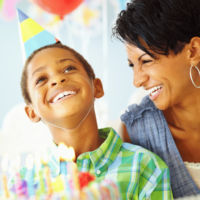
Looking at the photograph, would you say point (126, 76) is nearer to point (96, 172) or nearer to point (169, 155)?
point (169, 155)

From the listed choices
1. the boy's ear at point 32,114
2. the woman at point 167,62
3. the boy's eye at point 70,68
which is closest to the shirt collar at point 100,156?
the boy's ear at point 32,114

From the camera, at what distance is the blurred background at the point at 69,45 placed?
1996mm

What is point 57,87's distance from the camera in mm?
1171

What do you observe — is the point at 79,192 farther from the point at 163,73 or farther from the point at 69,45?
the point at 69,45

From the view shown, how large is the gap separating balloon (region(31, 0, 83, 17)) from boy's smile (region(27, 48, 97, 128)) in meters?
0.80

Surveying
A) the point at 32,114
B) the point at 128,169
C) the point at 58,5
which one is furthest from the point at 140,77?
the point at 58,5

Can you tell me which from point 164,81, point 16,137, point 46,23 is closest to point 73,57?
point 164,81

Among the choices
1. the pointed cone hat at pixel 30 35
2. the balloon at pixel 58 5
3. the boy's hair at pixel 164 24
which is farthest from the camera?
the balloon at pixel 58 5

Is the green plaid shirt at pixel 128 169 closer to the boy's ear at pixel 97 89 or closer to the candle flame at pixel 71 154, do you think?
the candle flame at pixel 71 154

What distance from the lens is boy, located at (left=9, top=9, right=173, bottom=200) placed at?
115cm

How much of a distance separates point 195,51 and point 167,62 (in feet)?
0.56

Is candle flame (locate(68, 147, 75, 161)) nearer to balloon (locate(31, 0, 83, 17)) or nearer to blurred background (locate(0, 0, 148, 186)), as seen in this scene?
blurred background (locate(0, 0, 148, 186))

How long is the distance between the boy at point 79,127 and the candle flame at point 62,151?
0.02m

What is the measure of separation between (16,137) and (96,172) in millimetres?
992
